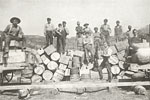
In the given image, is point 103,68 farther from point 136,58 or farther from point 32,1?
point 32,1

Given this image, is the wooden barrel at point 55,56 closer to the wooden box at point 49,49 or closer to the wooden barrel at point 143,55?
the wooden box at point 49,49

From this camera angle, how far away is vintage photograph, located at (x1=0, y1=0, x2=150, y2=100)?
488 centimetres

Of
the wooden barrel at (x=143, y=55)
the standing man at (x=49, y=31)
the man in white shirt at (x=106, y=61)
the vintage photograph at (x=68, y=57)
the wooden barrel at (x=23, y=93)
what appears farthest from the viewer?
the standing man at (x=49, y=31)

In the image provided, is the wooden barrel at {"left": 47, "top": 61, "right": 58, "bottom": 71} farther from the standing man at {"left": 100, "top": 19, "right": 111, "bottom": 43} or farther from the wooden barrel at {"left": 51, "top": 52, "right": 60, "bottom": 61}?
the standing man at {"left": 100, "top": 19, "right": 111, "bottom": 43}

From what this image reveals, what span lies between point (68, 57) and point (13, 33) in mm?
1701

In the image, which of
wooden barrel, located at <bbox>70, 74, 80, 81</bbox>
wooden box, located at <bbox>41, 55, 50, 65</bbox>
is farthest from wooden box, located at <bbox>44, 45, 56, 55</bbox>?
wooden barrel, located at <bbox>70, 74, 80, 81</bbox>

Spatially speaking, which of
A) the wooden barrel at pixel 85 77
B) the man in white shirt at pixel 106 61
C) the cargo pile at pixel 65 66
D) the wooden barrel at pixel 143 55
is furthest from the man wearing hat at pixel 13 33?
the wooden barrel at pixel 143 55

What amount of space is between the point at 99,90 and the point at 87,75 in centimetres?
101

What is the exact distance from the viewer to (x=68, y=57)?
6371mm

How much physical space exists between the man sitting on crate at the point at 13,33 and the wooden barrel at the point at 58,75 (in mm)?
1416

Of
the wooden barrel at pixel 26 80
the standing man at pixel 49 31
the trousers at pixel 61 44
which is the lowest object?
the wooden barrel at pixel 26 80

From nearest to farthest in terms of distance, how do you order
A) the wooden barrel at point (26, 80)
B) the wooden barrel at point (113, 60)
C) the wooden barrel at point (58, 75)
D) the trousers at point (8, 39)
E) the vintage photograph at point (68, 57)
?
the vintage photograph at point (68, 57) < the trousers at point (8, 39) < the wooden barrel at point (26, 80) < the wooden barrel at point (58, 75) < the wooden barrel at point (113, 60)

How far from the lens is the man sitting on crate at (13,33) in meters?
5.12

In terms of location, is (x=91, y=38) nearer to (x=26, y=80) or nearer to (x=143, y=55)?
(x=143, y=55)
